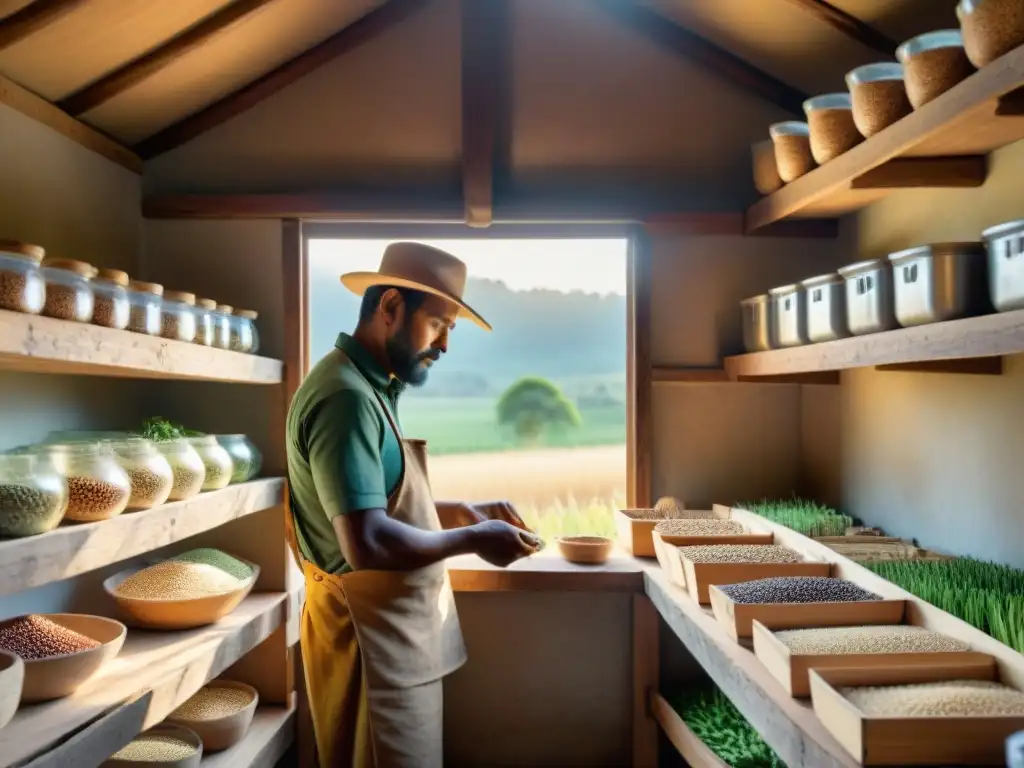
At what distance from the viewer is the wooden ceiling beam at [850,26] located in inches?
109

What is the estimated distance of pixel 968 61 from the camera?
1860mm

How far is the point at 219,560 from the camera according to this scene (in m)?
3.01

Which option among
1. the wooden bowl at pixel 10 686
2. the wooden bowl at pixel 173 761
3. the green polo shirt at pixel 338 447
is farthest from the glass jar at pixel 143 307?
the wooden bowl at pixel 173 761

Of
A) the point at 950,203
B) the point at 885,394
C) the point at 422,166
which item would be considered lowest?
the point at 885,394

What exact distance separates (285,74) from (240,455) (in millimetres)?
1498

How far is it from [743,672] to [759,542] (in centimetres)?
97

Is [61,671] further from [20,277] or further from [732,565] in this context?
[732,565]

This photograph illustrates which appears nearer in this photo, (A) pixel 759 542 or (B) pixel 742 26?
(A) pixel 759 542

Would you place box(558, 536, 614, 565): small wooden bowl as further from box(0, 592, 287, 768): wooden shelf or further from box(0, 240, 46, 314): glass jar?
box(0, 240, 46, 314): glass jar

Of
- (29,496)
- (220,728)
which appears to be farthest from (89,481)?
(220,728)

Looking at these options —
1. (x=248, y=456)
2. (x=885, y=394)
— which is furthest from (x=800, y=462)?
(x=248, y=456)

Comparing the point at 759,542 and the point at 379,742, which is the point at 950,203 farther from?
the point at 379,742

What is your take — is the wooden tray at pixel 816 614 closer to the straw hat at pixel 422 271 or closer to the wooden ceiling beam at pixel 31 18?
the straw hat at pixel 422 271

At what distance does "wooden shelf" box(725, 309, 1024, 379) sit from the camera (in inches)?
66.7
